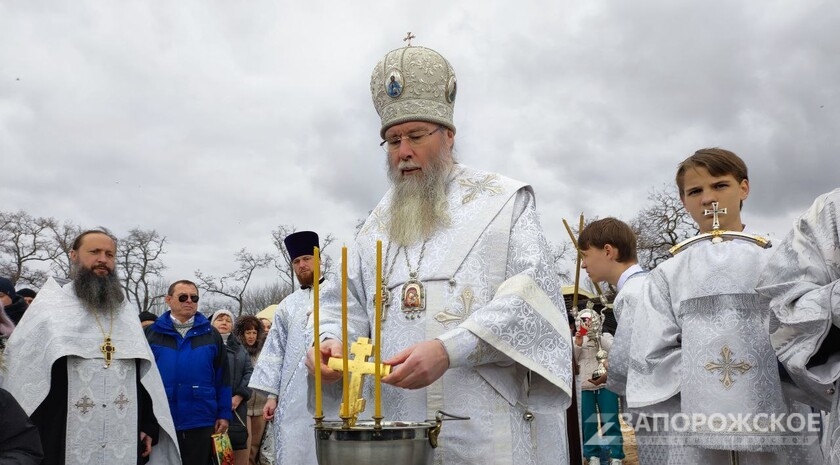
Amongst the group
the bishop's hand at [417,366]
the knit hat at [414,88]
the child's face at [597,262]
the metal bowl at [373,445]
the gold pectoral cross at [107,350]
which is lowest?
the metal bowl at [373,445]

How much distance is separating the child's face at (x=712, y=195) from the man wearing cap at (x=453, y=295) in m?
0.89

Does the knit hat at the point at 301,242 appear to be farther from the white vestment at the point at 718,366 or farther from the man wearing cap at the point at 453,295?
the white vestment at the point at 718,366

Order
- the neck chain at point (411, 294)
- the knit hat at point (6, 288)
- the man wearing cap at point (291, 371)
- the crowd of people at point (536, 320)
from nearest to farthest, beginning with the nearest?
the crowd of people at point (536, 320)
the neck chain at point (411, 294)
the man wearing cap at point (291, 371)
the knit hat at point (6, 288)

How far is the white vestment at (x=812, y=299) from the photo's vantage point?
2.72m

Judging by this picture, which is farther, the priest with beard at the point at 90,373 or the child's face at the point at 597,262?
the priest with beard at the point at 90,373

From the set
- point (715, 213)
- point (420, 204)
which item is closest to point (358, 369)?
point (420, 204)

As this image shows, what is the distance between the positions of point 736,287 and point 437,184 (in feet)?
4.46

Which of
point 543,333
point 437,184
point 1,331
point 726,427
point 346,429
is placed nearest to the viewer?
point 346,429

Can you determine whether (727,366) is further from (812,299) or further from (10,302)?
(10,302)

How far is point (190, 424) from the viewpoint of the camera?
7859mm

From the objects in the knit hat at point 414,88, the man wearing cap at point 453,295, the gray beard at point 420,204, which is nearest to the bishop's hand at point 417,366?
the man wearing cap at point 453,295

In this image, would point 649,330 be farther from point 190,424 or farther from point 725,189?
point 190,424

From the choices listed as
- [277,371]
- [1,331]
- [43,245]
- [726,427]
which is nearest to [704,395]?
[726,427]

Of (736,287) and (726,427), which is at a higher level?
(736,287)
